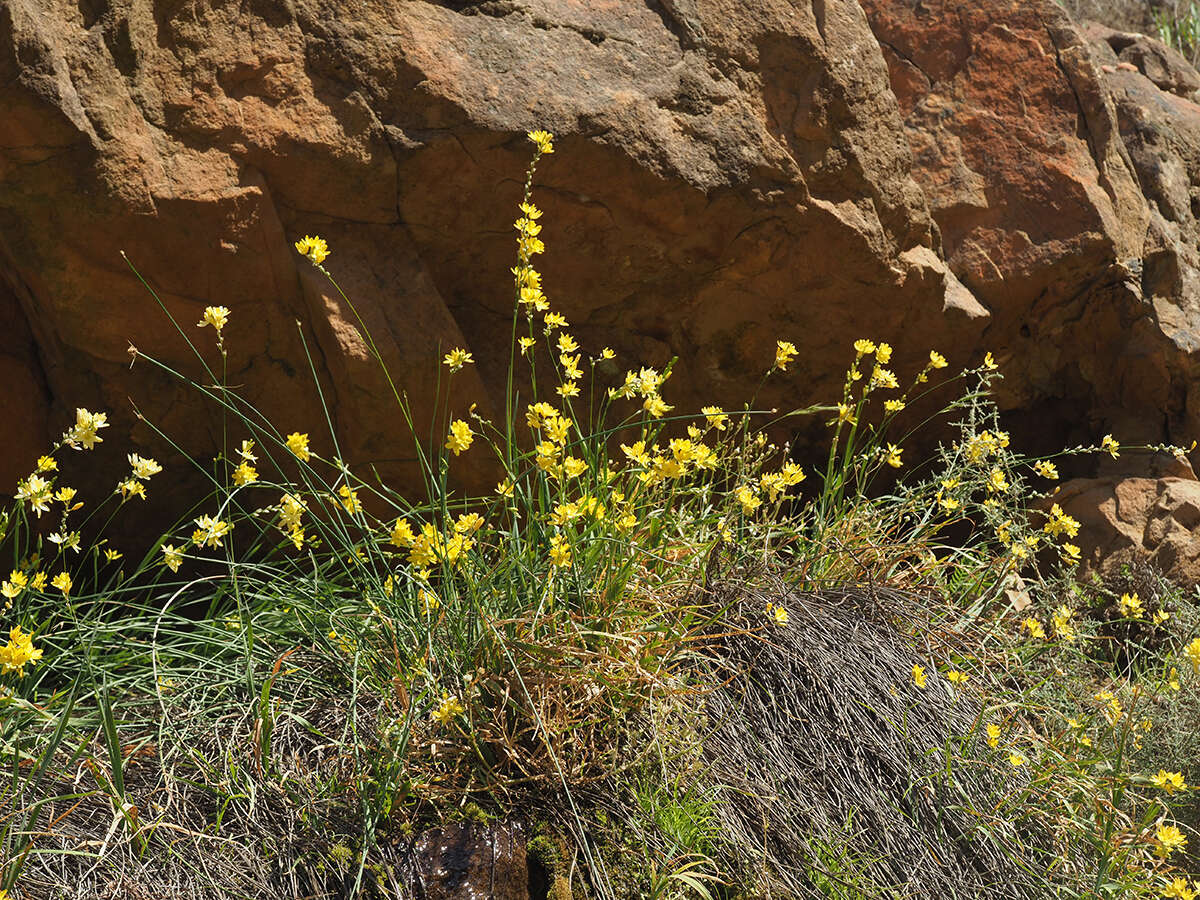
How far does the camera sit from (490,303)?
3.42 m


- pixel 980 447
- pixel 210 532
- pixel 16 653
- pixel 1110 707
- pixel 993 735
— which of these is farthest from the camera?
pixel 980 447

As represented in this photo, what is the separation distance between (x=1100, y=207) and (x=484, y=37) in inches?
94.4

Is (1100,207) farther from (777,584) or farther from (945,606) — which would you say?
(777,584)

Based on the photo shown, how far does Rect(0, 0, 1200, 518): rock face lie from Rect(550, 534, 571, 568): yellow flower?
847 mm

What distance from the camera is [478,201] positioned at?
3250mm

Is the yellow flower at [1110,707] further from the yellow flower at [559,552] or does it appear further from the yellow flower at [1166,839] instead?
the yellow flower at [559,552]

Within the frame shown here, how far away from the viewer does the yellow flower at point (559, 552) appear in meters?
2.26

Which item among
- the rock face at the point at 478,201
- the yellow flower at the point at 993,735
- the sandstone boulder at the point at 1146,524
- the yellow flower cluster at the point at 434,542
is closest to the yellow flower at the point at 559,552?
the yellow flower cluster at the point at 434,542

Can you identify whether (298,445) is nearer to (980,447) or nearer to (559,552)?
(559,552)

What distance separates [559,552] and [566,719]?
344mm

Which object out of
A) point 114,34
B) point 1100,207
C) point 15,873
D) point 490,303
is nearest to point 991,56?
point 1100,207

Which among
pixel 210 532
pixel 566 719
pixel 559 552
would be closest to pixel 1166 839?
pixel 566 719

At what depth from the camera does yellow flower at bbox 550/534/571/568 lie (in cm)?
226

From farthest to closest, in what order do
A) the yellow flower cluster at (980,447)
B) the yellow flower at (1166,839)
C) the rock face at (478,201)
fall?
1. the yellow flower cluster at (980,447)
2. the rock face at (478,201)
3. the yellow flower at (1166,839)
